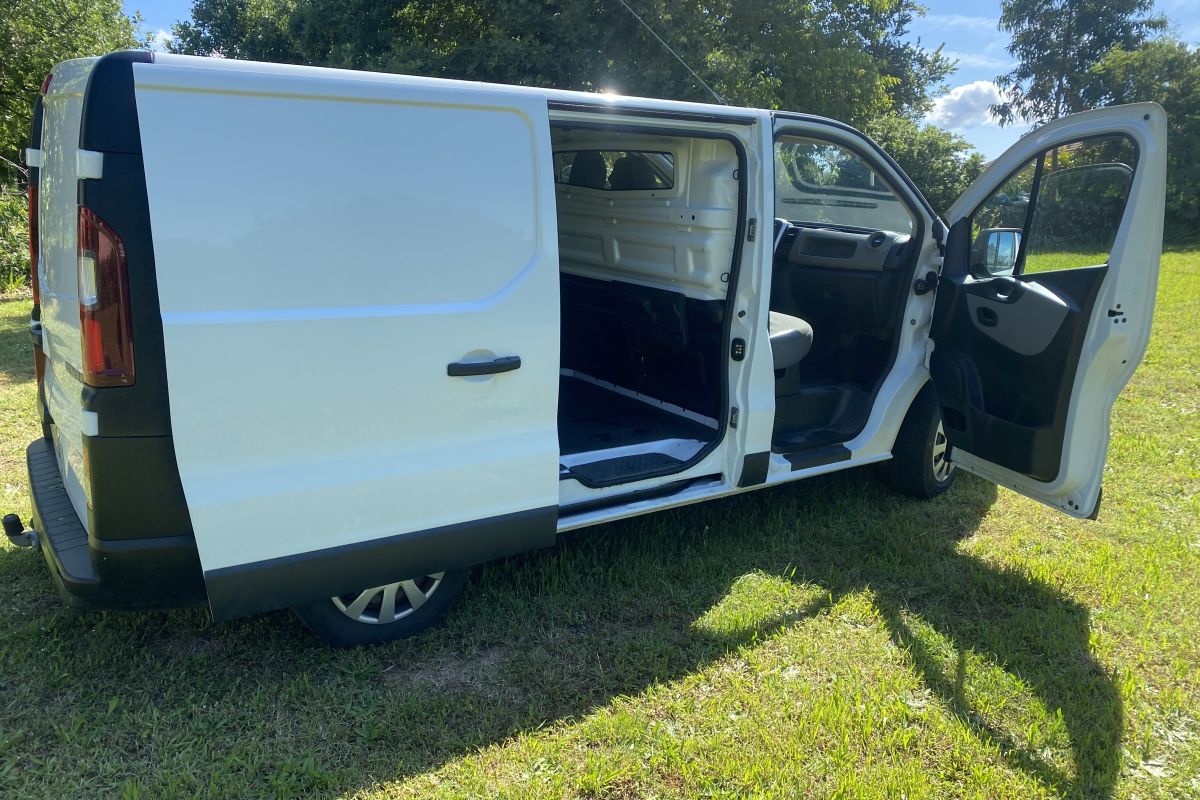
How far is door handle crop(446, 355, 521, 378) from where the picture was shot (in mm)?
2656

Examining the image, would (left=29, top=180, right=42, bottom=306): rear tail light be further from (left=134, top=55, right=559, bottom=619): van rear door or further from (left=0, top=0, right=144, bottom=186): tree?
(left=0, top=0, right=144, bottom=186): tree

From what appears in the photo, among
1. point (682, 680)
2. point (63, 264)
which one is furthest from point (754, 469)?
point (63, 264)

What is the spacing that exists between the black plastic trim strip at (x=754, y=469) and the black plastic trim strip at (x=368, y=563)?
957mm

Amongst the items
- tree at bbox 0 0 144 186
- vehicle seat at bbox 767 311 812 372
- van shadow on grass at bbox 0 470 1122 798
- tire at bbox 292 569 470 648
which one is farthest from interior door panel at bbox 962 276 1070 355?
tree at bbox 0 0 144 186

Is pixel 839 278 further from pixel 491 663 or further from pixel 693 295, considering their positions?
pixel 491 663

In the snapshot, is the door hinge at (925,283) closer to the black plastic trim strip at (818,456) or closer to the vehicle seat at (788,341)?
the vehicle seat at (788,341)

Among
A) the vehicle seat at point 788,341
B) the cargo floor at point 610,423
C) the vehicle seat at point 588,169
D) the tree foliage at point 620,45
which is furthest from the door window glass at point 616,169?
the tree foliage at point 620,45

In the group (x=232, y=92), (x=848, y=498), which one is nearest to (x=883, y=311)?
(x=848, y=498)

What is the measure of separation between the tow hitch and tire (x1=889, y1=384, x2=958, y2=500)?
3.78 metres

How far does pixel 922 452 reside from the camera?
426 cm

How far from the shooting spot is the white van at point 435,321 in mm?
2258

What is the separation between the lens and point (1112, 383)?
3279 mm

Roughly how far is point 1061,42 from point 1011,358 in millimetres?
42838

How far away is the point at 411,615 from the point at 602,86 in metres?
11.3
